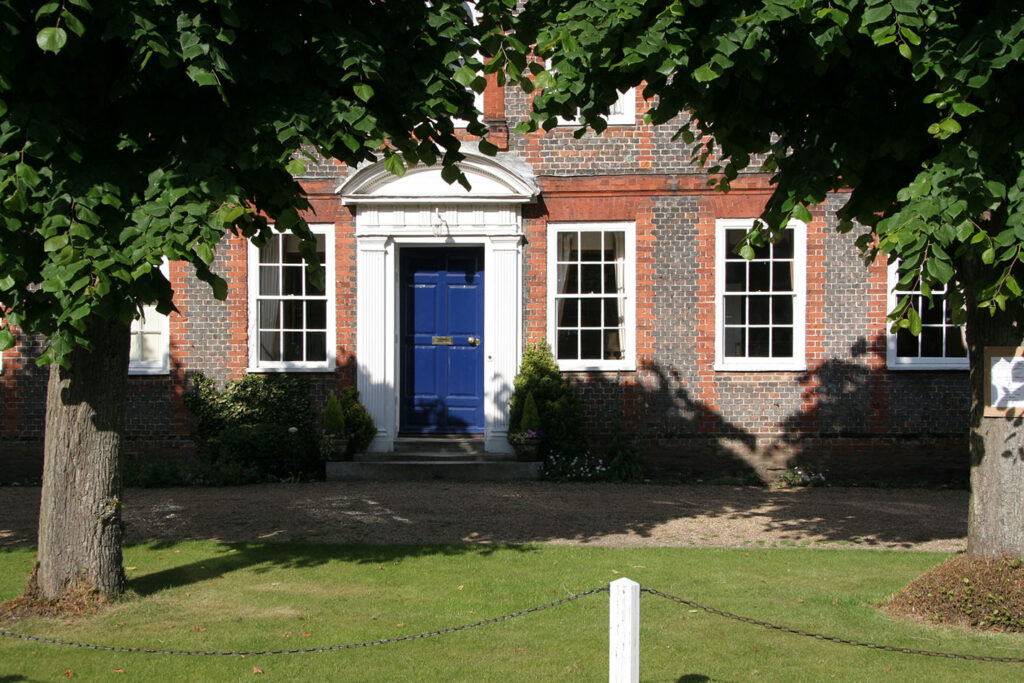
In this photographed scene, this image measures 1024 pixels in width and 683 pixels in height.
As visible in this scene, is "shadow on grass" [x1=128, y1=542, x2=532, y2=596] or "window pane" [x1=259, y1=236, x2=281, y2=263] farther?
"window pane" [x1=259, y1=236, x2=281, y2=263]

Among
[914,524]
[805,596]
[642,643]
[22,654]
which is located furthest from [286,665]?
[914,524]

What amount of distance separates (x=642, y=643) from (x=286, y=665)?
213cm

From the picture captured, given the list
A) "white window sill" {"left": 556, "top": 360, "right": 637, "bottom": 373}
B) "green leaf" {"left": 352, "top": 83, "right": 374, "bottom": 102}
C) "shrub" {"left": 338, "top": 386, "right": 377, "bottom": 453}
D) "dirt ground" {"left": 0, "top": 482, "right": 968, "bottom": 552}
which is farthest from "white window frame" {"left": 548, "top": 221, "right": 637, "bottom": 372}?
"green leaf" {"left": 352, "top": 83, "right": 374, "bottom": 102}

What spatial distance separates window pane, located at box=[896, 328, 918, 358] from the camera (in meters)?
13.0

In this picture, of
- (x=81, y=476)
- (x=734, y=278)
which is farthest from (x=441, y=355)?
(x=81, y=476)

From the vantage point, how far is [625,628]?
445 cm

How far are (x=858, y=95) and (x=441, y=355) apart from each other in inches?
316

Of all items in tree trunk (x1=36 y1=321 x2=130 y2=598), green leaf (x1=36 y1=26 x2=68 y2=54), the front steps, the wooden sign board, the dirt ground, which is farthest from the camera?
the front steps

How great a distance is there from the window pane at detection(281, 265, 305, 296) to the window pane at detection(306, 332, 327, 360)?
62 centimetres

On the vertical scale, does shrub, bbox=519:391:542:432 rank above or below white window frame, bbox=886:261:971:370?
below

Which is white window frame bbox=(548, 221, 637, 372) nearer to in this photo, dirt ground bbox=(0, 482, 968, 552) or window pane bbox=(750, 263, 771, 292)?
window pane bbox=(750, 263, 771, 292)

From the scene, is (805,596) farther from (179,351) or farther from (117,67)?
(179,351)

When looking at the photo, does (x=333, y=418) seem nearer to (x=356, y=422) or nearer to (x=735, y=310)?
(x=356, y=422)

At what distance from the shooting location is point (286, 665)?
578 centimetres
